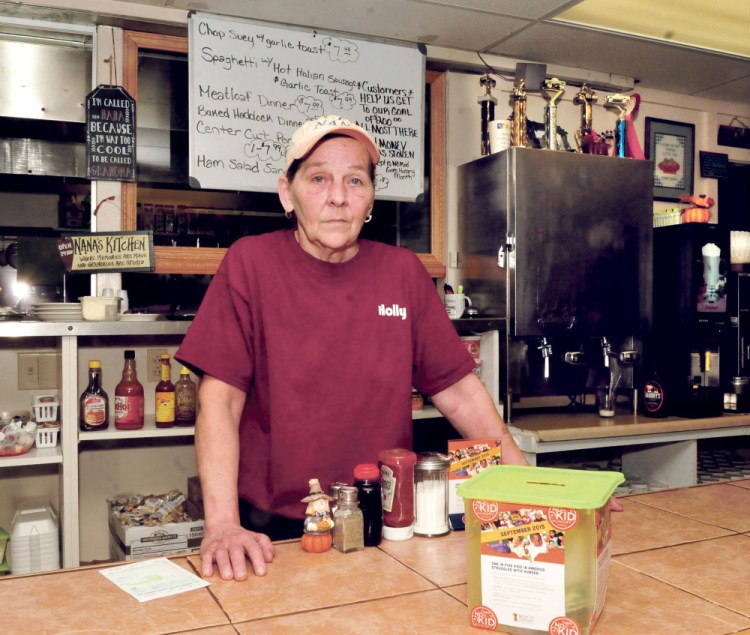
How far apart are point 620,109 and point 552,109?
45cm

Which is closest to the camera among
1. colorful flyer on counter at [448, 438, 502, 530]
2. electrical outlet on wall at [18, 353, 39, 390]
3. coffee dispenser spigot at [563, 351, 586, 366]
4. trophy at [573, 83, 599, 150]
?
colorful flyer on counter at [448, 438, 502, 530]

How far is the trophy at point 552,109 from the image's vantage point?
3.25 metres

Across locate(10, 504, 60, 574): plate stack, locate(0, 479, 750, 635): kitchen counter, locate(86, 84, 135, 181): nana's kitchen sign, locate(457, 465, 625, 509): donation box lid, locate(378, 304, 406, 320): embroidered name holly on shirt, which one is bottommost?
locate(10, 504, 60, 574): plate stack

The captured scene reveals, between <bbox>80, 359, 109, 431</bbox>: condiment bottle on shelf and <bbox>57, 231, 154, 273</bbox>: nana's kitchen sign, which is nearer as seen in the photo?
<bbox>80, 359, 109, 431</bbox>: condiment bottle on shelf

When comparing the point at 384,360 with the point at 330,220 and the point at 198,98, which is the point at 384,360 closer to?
the point at 330,220

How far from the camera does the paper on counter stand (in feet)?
3.49

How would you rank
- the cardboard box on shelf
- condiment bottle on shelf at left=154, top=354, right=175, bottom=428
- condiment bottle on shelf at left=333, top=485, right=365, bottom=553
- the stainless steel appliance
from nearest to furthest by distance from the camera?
1. condiment bottle on shelf at left=333, top=485, right=365, bottom=553
2. the cardboard box on shelf
3. condiment bottle on shelf at left=154, top=354, right=175, bottom=428
4. the stainless steel appliance

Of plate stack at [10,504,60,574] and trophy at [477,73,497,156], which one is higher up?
trophy at [477,73,497,156]

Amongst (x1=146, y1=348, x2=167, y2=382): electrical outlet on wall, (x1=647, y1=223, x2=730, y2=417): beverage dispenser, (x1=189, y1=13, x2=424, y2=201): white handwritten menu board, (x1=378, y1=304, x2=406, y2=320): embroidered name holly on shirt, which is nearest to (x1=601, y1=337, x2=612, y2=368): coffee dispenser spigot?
(x1=647, y1=223, x2=730, y2=417): beverage dispenser

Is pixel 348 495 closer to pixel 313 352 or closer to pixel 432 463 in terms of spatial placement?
pixel 432 463

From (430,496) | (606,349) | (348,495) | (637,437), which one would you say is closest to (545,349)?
(606,349)

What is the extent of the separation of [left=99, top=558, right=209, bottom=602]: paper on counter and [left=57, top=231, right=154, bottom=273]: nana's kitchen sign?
1.80m

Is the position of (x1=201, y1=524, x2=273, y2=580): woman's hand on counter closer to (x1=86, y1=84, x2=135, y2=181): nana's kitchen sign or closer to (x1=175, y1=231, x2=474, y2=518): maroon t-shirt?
(x1=175, y1=231, x2=474, y2=518): maroon t-shirt

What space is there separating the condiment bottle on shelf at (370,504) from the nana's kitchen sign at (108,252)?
5.93 feet
